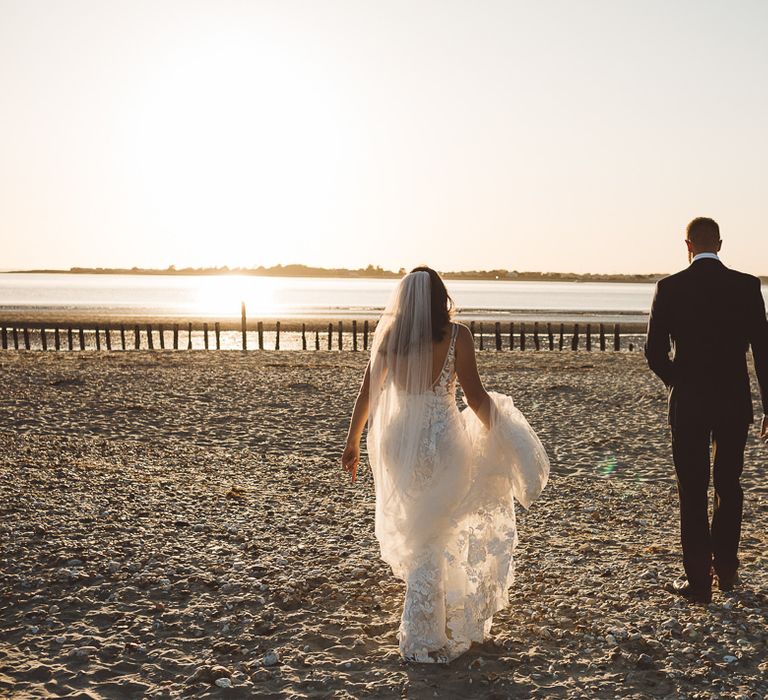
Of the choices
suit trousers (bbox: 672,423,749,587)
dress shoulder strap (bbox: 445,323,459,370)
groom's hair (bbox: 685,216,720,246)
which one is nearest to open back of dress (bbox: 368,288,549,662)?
dress shoulder strap (bbox: 445,323,459,370)

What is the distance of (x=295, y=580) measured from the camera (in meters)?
5.97

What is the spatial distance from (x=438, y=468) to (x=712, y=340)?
6.81 feet

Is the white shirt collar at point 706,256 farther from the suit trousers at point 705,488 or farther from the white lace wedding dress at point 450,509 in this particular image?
the white lace wedding dress at point 450,509

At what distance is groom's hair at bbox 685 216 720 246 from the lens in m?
5.37

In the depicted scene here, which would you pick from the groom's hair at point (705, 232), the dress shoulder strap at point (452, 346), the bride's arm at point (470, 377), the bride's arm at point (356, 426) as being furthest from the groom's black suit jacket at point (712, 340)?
the bride's arm at point (356, 426)

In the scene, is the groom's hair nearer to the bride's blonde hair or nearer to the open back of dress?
the open back of dress

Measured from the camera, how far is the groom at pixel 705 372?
17.1 ft

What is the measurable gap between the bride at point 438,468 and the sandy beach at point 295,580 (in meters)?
0.33

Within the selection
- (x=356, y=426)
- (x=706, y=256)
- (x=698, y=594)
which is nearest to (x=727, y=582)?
(x=698, y=594)

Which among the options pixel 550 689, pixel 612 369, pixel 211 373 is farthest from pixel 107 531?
pixel 612 369

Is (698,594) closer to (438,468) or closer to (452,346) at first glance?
(438,468)

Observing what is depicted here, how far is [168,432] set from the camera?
→ 1261 centimetres

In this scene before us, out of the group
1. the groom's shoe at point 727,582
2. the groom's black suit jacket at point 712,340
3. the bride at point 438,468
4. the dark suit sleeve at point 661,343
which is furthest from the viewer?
the groom's shoe at point 727,582

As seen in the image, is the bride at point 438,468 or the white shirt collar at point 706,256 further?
the white shirt collar at point 706,256
